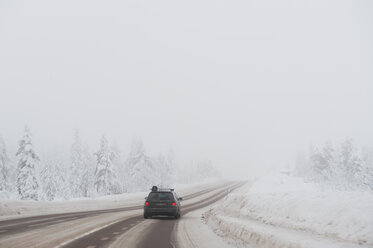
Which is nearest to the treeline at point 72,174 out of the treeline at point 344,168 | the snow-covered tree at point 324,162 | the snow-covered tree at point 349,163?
the treeline at point 344,168

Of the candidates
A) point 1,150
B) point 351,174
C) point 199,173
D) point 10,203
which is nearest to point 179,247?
point 10,203

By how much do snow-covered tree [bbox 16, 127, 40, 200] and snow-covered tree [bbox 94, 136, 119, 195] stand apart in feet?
43.3

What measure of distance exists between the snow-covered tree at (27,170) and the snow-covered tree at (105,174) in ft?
43.3

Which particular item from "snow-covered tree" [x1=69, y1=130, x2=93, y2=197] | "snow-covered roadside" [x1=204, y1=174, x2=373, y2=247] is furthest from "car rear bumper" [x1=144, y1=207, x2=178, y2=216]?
"snow-covered tree" [x1=69, y1=130, x2=93, y2=197]

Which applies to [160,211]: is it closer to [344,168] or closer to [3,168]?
[3,168]

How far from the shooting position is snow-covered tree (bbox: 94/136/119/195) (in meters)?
48.8

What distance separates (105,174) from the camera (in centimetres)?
4912

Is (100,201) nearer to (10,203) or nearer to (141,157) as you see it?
(10,203)

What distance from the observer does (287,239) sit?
253 inches

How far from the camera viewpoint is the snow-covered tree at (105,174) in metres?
48.8

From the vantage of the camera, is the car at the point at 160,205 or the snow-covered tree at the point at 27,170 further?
the snow-covered tree at the point at 27,170

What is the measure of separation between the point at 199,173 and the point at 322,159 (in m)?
75.2

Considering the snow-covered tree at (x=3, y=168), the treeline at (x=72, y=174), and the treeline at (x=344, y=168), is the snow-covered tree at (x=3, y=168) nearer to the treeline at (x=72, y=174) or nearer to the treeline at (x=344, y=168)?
the treeline at (x=72, y=174)

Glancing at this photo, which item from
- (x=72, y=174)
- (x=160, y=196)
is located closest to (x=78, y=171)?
(x=72, y=174)
